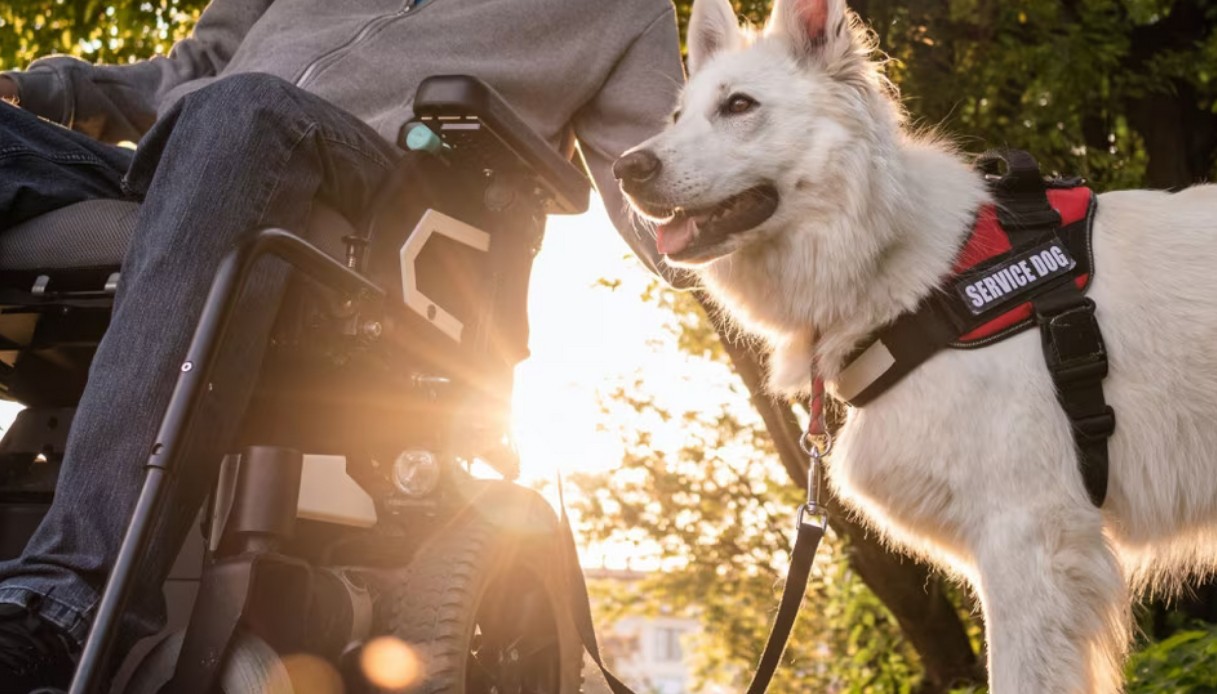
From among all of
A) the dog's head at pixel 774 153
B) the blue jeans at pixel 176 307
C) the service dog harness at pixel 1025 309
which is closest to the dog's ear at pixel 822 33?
the dog's head at pixel 774 153

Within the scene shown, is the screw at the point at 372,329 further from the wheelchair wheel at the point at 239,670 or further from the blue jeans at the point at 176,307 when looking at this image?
the wheelchair wheel at the point at 239,670

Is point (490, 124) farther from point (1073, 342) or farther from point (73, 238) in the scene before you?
point (1073, 342)

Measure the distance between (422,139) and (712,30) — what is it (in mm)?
1003

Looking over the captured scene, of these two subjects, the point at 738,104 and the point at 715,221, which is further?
the point at 738,104

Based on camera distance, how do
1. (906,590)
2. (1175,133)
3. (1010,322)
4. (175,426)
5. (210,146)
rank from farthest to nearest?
1. (1175,133)
2. (906,590)
3. (1010,322)
4. (210,146)
5. (175,426)

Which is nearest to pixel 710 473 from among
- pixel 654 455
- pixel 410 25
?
pixel 654 455

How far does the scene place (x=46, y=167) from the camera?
10.3 feet

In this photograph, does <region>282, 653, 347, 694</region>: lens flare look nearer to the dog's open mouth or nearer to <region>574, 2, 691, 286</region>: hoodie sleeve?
the dog's open mouth

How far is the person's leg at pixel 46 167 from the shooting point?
9.97 ft

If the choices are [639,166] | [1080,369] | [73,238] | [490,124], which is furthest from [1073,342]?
[73,238]

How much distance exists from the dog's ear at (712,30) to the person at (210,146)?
0.52 ft

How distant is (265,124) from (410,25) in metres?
1.01

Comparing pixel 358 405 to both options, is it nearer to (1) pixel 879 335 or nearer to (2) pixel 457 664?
(2) pixel 457 664

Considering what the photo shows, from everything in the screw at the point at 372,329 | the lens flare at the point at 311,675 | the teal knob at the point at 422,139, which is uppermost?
the teal knob at the point at 422,139
